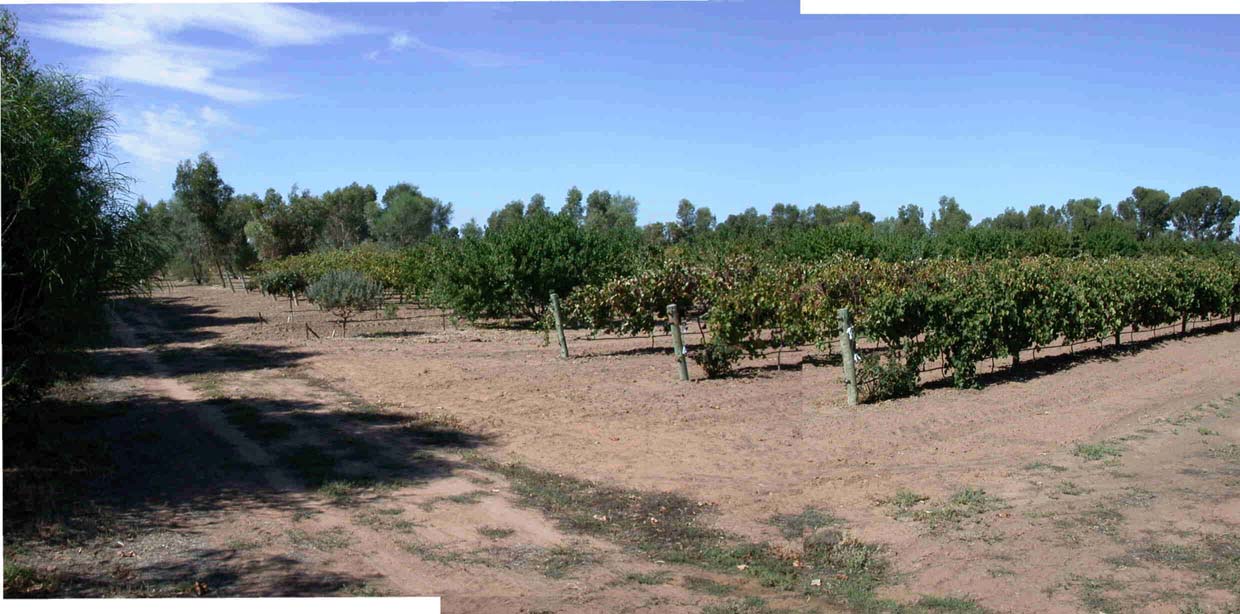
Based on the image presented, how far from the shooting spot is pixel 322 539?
6449 mm

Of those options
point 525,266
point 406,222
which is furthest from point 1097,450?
point 406,222

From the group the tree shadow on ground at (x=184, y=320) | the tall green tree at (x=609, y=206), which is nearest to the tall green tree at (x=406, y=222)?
the tall green tree at (x=609, y=206)

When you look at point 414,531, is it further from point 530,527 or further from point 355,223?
point 355,223

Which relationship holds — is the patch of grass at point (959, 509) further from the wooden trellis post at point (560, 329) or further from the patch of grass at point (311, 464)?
the wooden trellis post at point (560, 329)

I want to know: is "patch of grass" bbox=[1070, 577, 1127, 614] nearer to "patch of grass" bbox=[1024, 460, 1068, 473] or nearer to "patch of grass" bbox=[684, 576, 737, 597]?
"patch of grass" bbox=[684, 576, 737, 597]

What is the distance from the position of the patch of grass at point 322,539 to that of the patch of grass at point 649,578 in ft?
6.59

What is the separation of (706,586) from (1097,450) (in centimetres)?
523

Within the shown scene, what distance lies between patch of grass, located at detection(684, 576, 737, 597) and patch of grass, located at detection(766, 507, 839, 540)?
4.10 ft

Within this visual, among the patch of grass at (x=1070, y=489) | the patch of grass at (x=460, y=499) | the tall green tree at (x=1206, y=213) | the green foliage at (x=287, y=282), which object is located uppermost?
the tall green tree at (x=1206, y=213)

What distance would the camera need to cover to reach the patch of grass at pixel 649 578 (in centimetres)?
586

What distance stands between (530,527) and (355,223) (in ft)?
244

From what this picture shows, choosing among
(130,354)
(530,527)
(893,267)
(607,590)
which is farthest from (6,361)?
(130,354)

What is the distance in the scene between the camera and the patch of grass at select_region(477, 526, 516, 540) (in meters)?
6.76

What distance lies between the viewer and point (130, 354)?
1983cm
